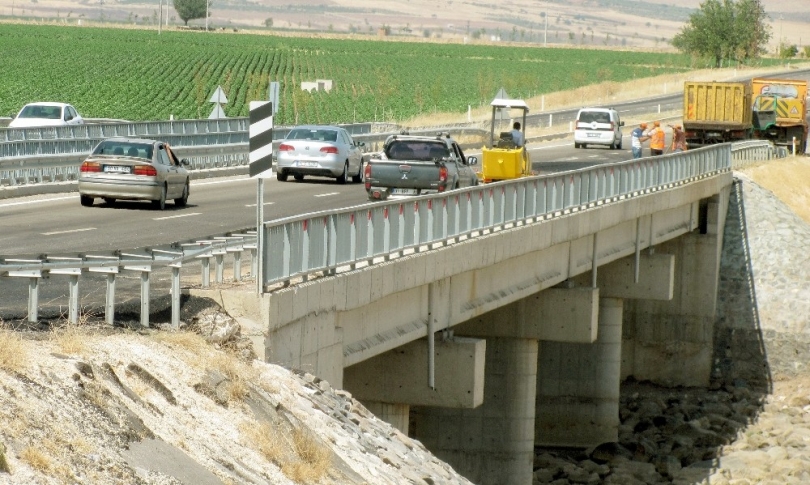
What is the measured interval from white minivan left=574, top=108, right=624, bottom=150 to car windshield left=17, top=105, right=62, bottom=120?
22.3 meters

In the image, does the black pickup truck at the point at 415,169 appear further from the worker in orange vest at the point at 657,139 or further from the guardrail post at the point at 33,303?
the guardrail post at the point at 33,303

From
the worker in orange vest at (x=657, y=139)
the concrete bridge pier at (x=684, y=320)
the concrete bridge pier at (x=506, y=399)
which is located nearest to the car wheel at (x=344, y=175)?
the concrete bridge pier at (x=684, y=320)

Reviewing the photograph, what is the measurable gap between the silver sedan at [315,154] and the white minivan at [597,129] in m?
22.5

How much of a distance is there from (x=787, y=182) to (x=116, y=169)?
87.6 feet

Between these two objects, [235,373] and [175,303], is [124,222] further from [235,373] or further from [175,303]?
[235,373]

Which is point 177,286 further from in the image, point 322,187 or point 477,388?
point 322,187

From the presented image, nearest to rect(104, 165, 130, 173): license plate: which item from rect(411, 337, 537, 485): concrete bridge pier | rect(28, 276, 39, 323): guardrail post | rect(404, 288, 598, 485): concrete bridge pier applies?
rect(404, 288, 598, 485): concrete bridge pier

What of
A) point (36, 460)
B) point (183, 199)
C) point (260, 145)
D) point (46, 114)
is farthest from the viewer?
point (46, 114)

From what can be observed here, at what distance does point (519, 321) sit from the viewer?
2792 cm

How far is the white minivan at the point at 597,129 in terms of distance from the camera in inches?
2399

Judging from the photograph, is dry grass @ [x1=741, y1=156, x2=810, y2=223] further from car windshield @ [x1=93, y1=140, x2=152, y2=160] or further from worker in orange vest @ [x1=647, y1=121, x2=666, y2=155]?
car windshield @ [x1=93, y1=140, x2=152, y2=160]

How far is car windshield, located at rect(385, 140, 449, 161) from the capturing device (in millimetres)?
30016

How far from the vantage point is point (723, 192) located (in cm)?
4284

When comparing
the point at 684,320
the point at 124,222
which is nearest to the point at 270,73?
the point at 684,320
